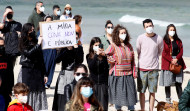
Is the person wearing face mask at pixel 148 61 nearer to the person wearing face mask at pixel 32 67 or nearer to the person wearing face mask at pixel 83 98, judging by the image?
the person wearing face mask at pixel 32 67

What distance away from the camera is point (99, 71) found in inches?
320

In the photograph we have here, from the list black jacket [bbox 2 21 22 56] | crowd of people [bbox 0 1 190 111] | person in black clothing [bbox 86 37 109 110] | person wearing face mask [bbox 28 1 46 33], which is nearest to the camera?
crowd of people [bbox 0 1 190 111]

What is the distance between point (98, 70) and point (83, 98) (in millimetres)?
2207

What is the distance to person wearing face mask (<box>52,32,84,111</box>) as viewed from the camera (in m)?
8.12

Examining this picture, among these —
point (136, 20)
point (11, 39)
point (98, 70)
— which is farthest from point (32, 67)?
point (136, 20)

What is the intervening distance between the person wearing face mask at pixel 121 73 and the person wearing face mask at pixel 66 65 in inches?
27.2

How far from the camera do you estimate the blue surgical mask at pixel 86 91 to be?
19.2 feet

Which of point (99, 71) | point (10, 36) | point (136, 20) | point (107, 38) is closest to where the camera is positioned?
point (99, 71)

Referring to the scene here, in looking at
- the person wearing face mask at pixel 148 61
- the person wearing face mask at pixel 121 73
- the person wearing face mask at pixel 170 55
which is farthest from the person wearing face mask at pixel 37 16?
the person wearing face mask at pixel 121 73

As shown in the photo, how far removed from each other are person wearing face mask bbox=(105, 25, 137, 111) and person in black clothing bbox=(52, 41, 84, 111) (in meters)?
0.69

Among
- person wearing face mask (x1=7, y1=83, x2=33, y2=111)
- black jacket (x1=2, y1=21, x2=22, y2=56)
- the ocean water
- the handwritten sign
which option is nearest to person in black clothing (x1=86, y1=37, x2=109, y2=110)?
the handwritten sign

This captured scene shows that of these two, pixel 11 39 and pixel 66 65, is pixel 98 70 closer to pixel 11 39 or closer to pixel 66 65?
pixel 66 65

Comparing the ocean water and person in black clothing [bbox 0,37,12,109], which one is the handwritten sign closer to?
person in black clothing [bbox 0,37,12,109]

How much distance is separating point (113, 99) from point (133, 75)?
1.72 ft
